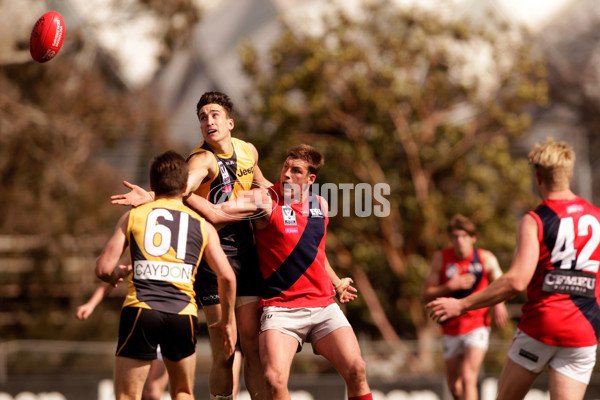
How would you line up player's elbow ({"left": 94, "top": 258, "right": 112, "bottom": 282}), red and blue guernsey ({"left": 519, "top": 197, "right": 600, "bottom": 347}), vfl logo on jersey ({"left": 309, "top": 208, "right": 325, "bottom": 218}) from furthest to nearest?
vfl logo on jersey ({"left": 309, "top": 208, "right": 325, "bottom": 218}) → red and blue guernsey ({"left": 519, "top": 197, "right": 600, "bottom": 347}) → player's elbow ({"left": 94, "top": 258, "right": 112, "bottom": 282})

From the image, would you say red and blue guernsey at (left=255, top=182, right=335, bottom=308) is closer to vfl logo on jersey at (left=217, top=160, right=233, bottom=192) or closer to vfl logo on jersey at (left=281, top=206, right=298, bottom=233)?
vfl logo on jersey at (left=281, top=206, right=298, bottom=233)

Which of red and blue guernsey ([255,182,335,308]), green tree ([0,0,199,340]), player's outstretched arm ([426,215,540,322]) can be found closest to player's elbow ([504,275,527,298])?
player's outstretched arm ([426,215,540,322])

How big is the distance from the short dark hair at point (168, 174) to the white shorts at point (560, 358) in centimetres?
287

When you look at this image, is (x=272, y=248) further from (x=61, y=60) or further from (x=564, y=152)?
(x=61, y=60)

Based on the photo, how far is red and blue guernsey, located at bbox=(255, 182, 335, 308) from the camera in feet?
19.9

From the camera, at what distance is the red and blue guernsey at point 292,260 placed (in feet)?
19.9

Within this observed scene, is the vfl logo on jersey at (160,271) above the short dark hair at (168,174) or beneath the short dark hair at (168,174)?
beneath

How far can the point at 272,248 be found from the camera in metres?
6.11

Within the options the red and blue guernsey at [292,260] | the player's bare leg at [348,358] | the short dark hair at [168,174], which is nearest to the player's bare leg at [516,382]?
the player's bare leg at [348,358]

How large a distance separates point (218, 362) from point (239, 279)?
0.78m

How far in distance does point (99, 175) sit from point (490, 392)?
929 inches

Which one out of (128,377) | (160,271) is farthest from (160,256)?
(128,377)

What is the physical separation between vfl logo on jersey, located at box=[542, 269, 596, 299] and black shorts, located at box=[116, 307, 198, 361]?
8.86ft

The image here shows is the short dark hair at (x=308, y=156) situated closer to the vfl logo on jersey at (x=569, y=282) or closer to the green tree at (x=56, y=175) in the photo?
the vfl logo on jersey at (x=569, y=282)
